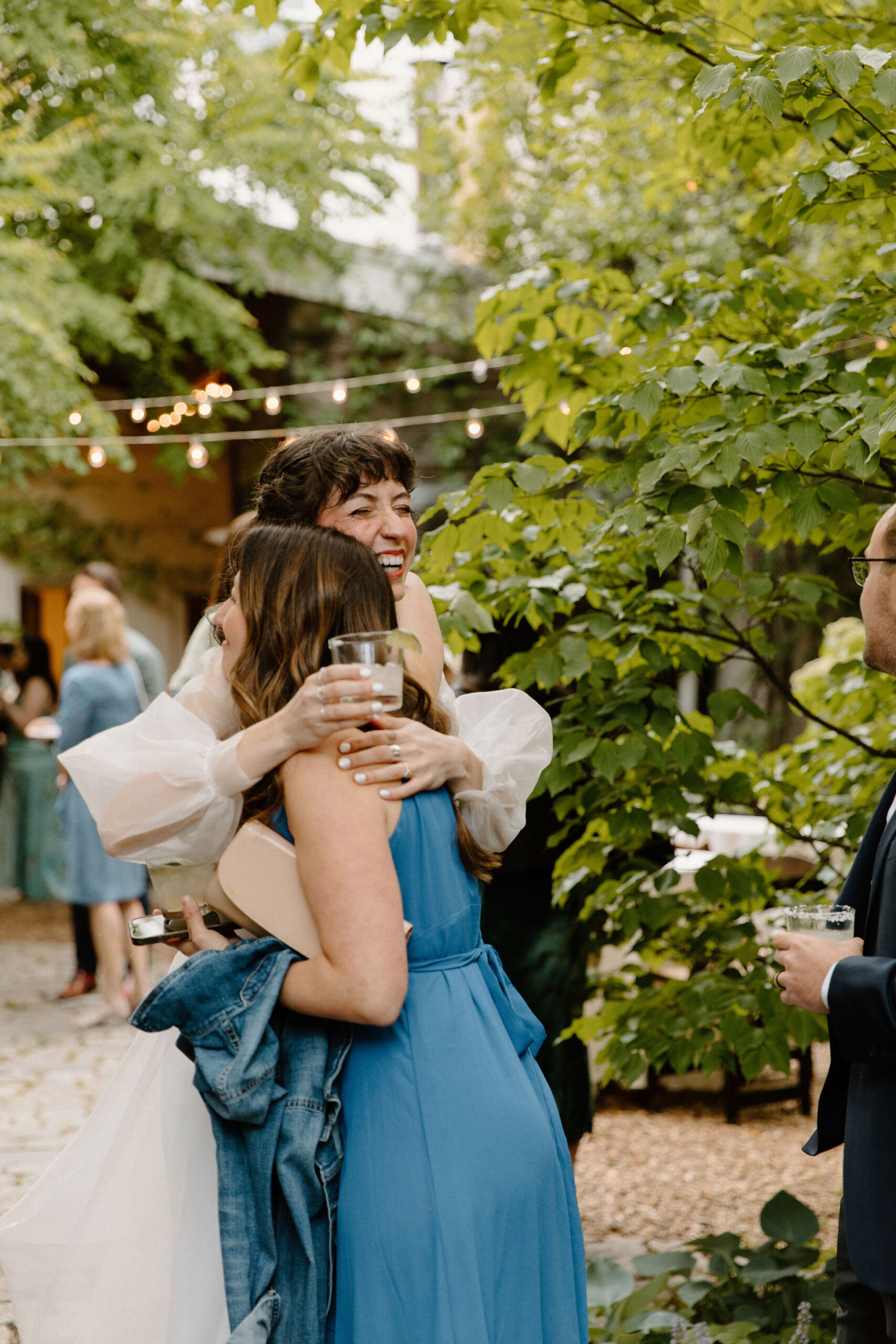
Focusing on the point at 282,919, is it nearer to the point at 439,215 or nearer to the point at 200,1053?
the point at 200,1053

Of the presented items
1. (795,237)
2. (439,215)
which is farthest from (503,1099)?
(439,215)

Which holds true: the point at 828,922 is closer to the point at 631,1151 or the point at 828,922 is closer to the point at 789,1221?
the point at 789,1221

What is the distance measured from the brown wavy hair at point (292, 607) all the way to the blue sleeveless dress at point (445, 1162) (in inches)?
6.9

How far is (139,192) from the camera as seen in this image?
9508 millimetres

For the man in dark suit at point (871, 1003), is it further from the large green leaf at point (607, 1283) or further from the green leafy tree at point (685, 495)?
the large green leaf at point (607, 1283)

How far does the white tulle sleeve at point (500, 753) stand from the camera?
6.57ft

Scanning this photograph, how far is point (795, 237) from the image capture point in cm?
1120

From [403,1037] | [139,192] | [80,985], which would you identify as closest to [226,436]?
[139,192]

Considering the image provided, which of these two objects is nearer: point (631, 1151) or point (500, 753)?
point (500, 753)

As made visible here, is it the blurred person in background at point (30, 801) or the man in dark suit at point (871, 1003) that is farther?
the blurred person in background at point (30, 801)

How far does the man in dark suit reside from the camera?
1807 millimetres

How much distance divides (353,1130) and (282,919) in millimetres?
304

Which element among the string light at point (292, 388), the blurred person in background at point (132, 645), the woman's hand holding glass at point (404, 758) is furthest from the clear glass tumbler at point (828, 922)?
the string light at point (292, 388)

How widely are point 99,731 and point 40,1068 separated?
1.62m
